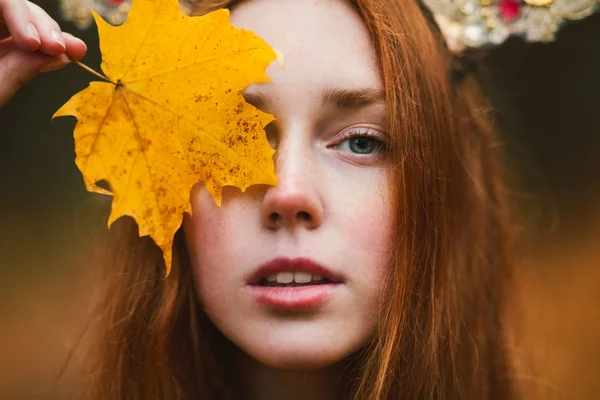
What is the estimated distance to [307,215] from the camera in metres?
1.03

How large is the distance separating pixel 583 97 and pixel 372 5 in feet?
2.64

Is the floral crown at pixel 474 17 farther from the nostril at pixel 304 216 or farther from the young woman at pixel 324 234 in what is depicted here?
the nostril at pixel 304 216

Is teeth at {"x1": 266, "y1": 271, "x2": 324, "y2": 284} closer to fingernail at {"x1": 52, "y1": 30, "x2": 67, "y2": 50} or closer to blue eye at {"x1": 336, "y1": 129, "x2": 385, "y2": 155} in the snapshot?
blue eye at {"x1": 336, "y1": 129, "x2": 385, "y2": 155}

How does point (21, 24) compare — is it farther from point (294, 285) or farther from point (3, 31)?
point (294, 285)

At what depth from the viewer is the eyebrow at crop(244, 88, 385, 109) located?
3.42 feet

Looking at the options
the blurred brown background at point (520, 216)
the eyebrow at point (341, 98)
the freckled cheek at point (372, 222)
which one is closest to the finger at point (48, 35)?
the eyebrow at point (341, 98)

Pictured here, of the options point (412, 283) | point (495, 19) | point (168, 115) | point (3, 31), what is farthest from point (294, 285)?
point (495, 19)

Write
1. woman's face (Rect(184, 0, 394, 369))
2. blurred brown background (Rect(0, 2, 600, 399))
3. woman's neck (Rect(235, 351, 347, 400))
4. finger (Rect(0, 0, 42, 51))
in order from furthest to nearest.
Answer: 1. blurred brown background (Rect(0, 2, 600, 399))
2. woman's neck (Rect(235, 351, 347, 400))
3. woman's face (Rect(184, 0, 394, 369))
4. finger (Rect(0, 0, 42, 51))

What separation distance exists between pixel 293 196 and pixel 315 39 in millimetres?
260

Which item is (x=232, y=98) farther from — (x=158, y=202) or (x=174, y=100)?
(x=158, y=202)

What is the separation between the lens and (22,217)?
177cm

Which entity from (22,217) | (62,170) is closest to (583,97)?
(62,170)

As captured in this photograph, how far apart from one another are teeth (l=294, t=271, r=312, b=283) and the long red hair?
0.14m

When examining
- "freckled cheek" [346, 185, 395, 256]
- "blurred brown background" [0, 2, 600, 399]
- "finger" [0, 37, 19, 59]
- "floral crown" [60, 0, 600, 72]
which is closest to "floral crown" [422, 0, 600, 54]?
"floral crown" [60, 0, 600, 72]
